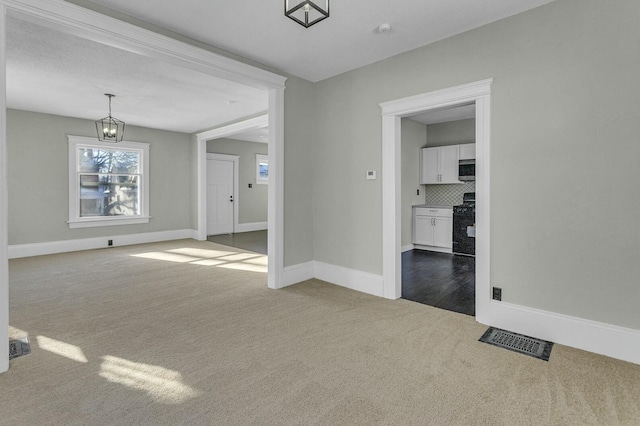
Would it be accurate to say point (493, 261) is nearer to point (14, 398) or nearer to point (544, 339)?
point (544, 339)

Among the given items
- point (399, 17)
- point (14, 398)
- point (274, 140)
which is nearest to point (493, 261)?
point (399, 17)

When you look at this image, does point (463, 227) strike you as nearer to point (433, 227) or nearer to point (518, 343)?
point (433, 227)

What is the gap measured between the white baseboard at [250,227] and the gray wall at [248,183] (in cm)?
9

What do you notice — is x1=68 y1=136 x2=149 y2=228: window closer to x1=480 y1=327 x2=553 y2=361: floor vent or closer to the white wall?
the white wall

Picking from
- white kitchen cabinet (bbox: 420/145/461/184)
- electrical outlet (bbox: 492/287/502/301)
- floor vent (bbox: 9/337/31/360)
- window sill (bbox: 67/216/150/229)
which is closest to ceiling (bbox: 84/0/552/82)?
electrical outlet (bbox: 492/287/502/301)

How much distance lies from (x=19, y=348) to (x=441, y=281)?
4201 millimetres

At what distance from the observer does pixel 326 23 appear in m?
2.79

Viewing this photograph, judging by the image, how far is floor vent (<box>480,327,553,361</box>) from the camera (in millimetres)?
2348

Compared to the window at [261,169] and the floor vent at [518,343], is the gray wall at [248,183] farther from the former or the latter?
the floor vent at [518,343]

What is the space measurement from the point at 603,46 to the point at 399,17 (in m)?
1.48

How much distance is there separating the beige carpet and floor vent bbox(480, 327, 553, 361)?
0.25 ft

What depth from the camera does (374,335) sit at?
8.65ft

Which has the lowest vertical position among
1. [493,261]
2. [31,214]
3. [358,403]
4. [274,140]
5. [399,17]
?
[358,403]

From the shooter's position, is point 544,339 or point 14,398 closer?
point 14,398
